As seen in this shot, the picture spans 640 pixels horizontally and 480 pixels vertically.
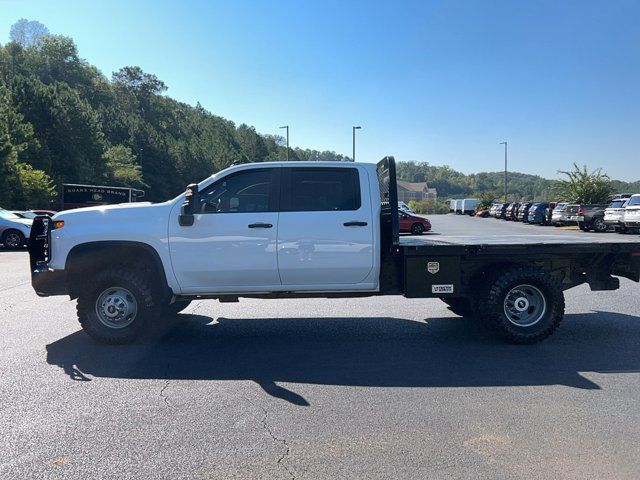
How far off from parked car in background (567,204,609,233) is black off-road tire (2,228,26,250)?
27.7 metres

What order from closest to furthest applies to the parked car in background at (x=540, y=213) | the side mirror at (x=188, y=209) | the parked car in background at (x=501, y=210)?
the side mirror at (x=188, y=209), the parked car in background at (x=540, y=213), the parked car in background at (x=501, y=210)

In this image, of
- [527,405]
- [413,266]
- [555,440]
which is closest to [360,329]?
[413,266]

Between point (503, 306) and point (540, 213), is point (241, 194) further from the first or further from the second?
point (540, 213)

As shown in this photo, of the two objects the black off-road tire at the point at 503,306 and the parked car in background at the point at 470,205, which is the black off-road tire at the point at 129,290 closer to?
the black off-road tire at the point at 503,306

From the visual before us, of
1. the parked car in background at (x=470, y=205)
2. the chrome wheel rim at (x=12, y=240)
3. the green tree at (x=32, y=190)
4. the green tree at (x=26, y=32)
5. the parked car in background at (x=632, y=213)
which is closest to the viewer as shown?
the chrome wheel rim at (x=12, y=240)

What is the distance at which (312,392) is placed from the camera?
4.78 metres

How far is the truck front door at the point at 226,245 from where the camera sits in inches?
238

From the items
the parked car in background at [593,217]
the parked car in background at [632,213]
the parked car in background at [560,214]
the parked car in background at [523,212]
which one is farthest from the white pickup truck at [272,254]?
the parked car in background at [523,212]

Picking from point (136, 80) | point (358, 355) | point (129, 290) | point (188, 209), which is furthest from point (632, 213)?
point (136, 80)

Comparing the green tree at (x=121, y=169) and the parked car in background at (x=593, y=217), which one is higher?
the green tree at (x=121, y=169)

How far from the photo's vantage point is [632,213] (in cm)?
2386

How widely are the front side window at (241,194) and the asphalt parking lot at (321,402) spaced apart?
1681 millimetres

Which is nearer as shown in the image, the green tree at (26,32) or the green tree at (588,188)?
the green tree at (588,188)

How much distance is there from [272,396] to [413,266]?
246 centimetres
